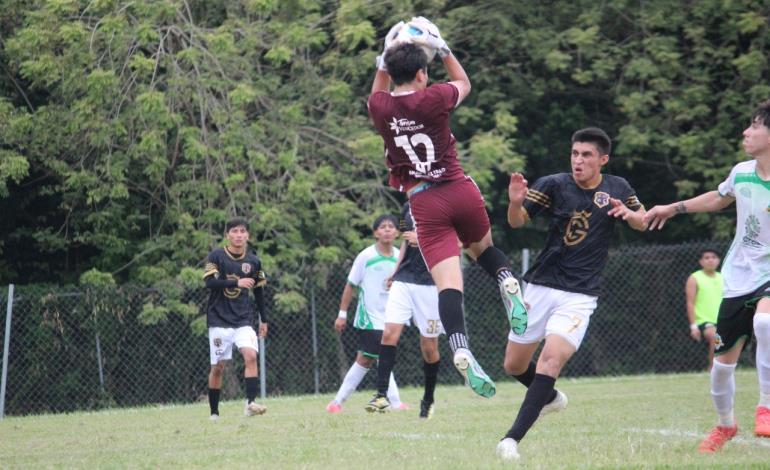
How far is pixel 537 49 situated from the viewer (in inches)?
883

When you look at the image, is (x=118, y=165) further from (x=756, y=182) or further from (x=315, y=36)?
(x=756, y=182)

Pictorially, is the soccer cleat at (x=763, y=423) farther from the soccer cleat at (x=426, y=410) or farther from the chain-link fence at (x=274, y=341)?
the chain-link fence at (x=274, y=341)

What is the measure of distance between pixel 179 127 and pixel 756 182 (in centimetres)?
1153

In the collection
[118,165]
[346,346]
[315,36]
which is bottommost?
[346,346]

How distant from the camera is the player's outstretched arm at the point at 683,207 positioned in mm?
7477

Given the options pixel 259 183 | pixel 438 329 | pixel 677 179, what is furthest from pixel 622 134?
pixel 438 329

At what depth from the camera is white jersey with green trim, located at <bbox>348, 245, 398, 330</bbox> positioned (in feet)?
43.9

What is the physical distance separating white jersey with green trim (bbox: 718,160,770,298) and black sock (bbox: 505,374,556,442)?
157 cm

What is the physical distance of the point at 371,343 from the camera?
13148 millimetres

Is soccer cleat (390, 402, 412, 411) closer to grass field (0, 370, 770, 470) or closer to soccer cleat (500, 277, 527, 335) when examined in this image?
grass field (0, 370, 770, 470)

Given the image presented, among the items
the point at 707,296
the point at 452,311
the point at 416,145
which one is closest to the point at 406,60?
the point at 416,145

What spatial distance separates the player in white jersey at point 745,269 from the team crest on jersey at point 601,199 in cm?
29

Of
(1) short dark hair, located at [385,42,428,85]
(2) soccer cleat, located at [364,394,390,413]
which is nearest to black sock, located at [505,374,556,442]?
(1) short dark hair, located at [385,42,428,85]

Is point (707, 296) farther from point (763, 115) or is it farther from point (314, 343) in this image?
point (763, 115)
